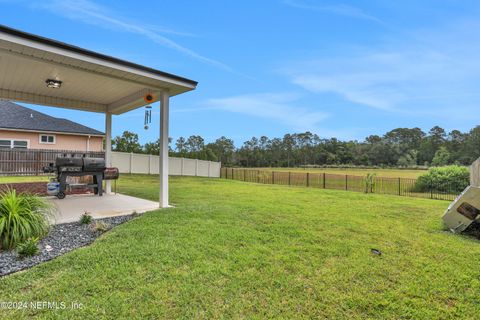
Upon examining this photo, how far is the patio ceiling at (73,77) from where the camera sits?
3.88 meters

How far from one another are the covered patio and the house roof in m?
9.57

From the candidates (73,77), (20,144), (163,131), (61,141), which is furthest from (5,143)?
(163,131)

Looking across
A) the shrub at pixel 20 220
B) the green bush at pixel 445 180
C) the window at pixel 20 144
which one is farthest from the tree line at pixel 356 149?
the shrub at pixel 20 220

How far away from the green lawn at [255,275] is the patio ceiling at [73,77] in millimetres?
2731

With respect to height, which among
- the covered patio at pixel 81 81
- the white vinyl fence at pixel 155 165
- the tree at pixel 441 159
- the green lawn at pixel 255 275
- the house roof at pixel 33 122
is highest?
the house roof at pixel 33 122

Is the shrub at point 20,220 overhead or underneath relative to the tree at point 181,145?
underneath

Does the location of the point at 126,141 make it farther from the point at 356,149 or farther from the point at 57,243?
the point at 356,149

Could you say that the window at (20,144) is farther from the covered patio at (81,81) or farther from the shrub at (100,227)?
the shrub at (100,227)

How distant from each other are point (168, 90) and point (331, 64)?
32.1ft

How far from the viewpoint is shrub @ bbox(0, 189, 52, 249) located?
10.5ft

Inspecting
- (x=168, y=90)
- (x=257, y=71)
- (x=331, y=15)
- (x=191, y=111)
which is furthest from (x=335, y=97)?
(x=168, y=90)

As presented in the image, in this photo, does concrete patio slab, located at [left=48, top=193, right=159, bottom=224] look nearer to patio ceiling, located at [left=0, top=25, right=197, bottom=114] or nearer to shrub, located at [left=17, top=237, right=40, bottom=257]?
shrub, located at [left=17, top=237, right=40, bottom=257]

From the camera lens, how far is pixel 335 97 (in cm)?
2569

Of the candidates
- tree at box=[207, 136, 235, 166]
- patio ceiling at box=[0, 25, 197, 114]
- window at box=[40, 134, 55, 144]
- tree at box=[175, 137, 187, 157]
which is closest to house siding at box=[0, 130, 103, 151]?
window at box=[40, 134, 55, 144]
